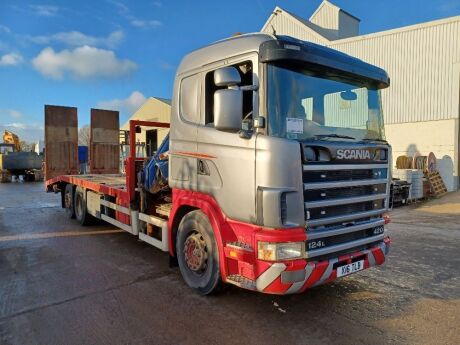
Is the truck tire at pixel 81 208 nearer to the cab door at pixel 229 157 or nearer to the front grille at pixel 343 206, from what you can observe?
the cab door at pixel 229 157

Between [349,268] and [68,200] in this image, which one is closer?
[349,268]

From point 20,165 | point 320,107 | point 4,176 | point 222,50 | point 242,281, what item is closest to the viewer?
point 242,281

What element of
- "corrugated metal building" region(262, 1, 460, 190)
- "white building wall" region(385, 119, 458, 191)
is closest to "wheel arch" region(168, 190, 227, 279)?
"white building wall" region(385, 119, 458, 191)

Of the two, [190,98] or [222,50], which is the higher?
[222,50]

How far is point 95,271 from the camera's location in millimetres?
5605

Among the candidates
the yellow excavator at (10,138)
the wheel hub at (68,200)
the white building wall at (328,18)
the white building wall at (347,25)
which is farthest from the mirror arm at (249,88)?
the yellow excavator at (10,138)

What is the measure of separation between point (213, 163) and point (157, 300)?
5.65ft

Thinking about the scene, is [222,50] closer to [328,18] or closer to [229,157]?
[229,157]

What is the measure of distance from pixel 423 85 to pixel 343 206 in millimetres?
17314

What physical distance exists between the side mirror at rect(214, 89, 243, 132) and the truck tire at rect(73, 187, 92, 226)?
621cm

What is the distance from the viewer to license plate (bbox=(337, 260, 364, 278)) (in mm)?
4000

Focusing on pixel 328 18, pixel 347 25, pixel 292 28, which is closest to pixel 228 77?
pixel 292 28

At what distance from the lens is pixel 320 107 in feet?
13.5

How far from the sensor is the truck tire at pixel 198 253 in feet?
14.2
